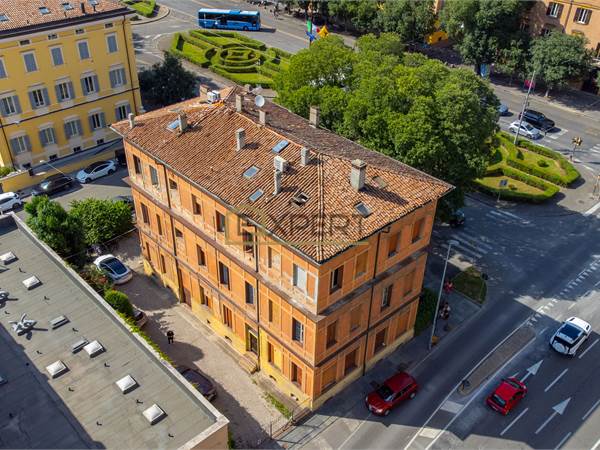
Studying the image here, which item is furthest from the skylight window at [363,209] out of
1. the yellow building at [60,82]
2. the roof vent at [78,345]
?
the yellow building at [60,82]

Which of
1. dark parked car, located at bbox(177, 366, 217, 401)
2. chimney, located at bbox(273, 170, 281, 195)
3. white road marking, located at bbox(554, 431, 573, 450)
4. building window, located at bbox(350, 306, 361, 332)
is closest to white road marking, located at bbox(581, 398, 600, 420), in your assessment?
white road marking, located at bbox(554, 431, 573, 450)

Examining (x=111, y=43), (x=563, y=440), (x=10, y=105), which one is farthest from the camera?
(x=111, y=43)

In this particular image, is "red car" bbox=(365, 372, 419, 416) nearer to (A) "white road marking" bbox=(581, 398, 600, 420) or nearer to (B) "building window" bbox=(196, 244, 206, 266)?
(A) "white road marking" bbox=(581, 398, 600, 420)

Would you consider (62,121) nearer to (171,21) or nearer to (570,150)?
(171,21)

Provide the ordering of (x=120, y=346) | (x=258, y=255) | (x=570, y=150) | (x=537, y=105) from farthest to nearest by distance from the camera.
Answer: (x=537, y=105)
(x=570, y=150)
(x=258, y=255)
(x=120, y=346)

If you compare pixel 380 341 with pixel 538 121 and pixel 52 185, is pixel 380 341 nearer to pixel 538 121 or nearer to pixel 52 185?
pixel 52 185

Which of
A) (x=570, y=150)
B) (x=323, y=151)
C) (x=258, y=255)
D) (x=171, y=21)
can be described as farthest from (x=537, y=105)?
(x=171, y=21)

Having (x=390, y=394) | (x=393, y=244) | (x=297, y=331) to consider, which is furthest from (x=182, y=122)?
(x=390, y=394)

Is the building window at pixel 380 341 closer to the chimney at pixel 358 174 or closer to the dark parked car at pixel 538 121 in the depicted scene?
the chimney at pixel 358 174
